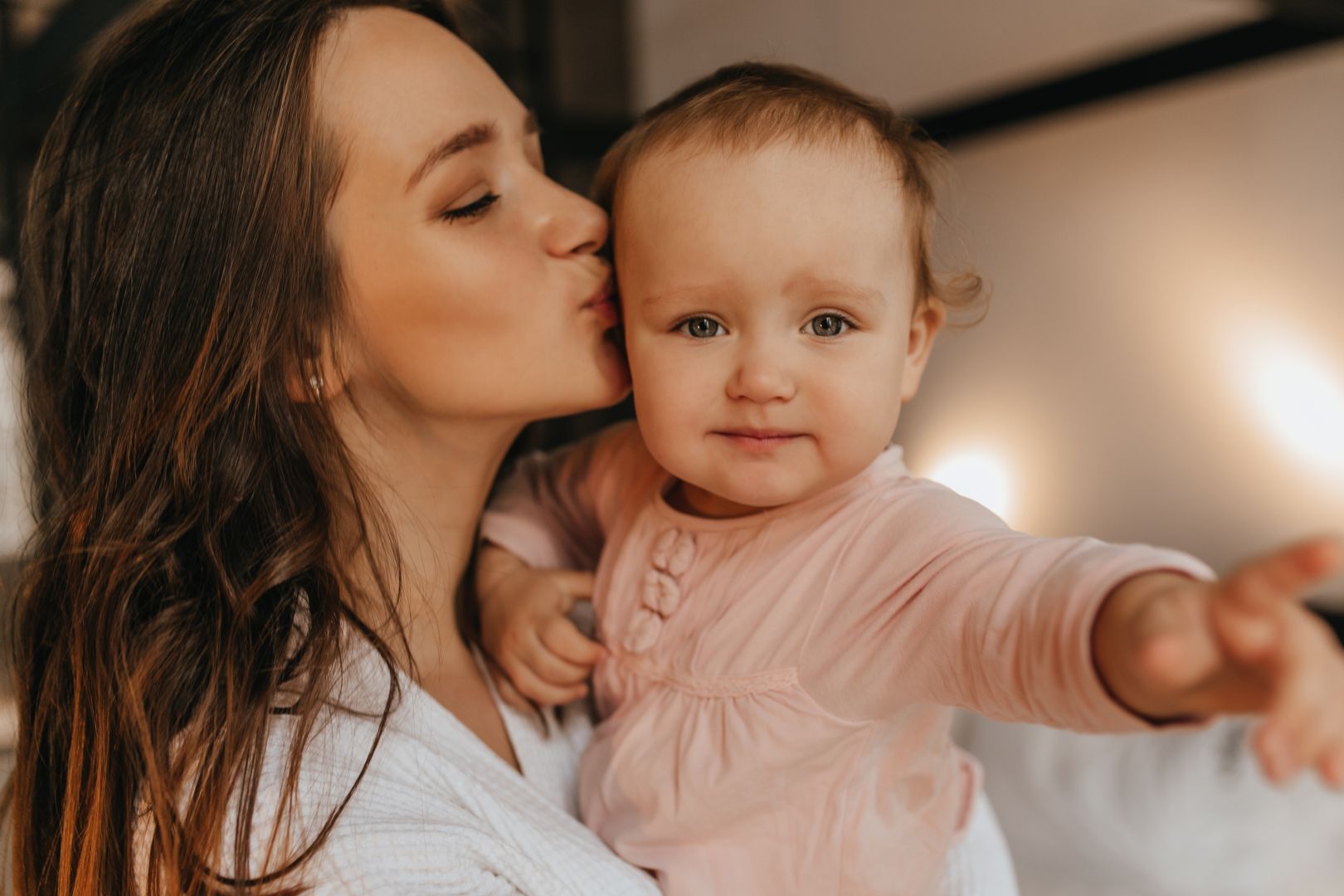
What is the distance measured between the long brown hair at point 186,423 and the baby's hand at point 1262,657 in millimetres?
625

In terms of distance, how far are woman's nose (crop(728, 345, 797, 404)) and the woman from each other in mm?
224

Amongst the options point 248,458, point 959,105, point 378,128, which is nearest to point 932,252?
point 378,128

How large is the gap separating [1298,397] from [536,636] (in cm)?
→ 206

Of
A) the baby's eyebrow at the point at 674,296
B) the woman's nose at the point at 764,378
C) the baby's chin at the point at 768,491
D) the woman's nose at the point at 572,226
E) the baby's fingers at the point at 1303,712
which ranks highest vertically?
the woman's nose at the point at 572,226

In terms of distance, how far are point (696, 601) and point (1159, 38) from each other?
220 centimetres

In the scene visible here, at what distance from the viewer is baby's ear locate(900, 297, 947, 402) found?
3.09 feet

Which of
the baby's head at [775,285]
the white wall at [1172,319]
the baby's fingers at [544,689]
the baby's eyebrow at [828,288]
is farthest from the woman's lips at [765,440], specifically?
the white wall at [1172,319]

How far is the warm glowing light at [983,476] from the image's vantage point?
110 inches

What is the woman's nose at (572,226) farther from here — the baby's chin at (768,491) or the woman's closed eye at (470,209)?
the baby's chin at (768,491)

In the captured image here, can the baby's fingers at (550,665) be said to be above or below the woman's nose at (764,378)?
below

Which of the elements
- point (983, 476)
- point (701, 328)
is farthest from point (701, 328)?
point (983, 476)

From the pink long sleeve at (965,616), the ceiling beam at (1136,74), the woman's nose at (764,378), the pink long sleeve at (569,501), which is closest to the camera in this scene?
the pink long sleeve at (965,616)

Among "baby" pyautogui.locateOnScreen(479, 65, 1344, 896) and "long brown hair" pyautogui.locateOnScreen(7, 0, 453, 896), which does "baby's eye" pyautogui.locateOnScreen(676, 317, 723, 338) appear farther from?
"long brown hair" pyautogui.locateOnScreen(7, 0, 453, 896)

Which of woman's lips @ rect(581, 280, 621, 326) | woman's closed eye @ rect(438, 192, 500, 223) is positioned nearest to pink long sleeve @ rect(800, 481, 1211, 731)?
woman's lips @ rect(581, 280, 621, 326)
